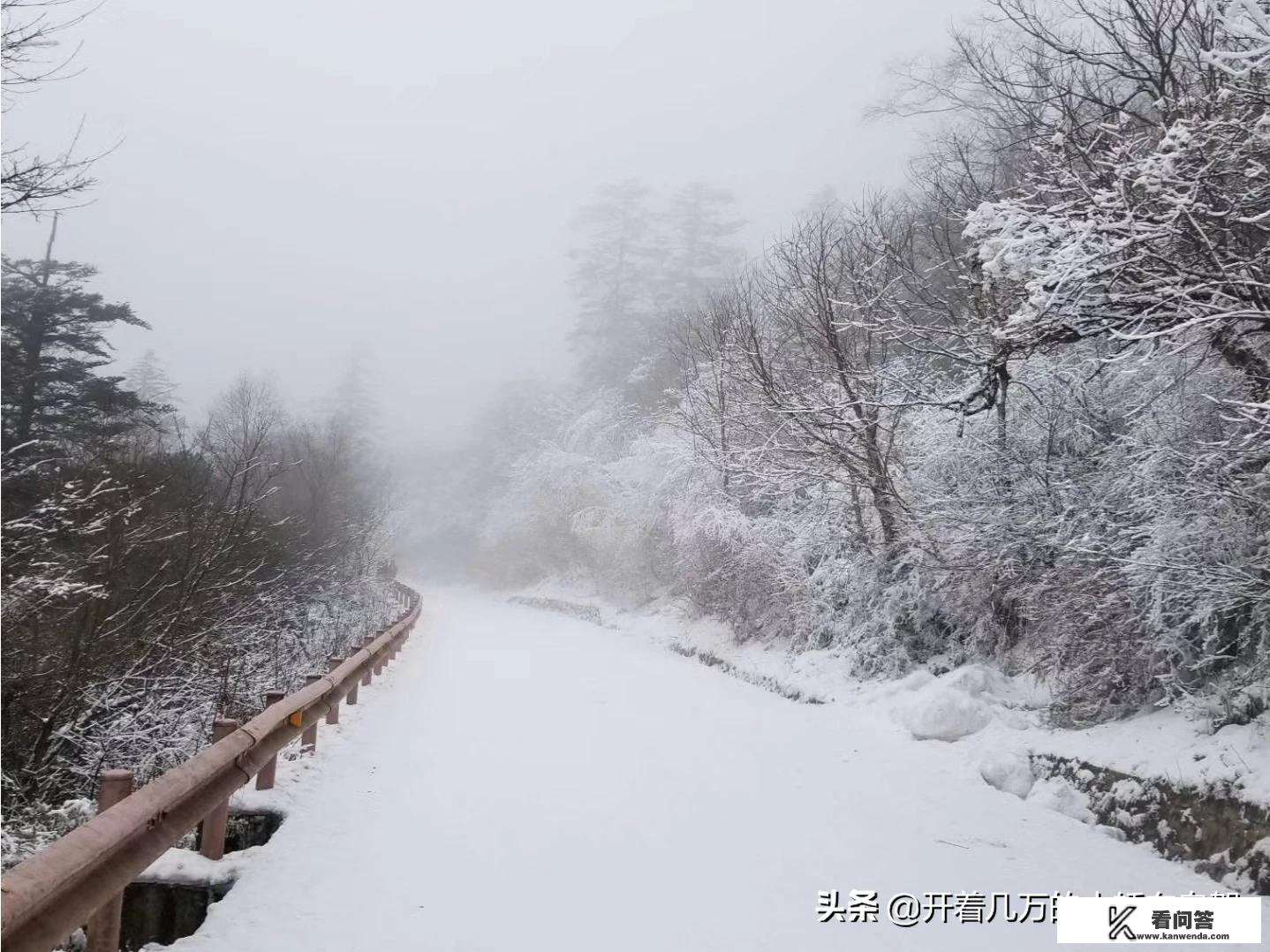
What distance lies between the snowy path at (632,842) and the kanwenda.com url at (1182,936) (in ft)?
1.74

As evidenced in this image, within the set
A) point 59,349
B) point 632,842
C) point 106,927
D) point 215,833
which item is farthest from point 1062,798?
point 59,349

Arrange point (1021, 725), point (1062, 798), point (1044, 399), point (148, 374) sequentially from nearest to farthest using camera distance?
point (1062, 798) < point (1021, 725) < point (1044, 399) < point (148, 374)

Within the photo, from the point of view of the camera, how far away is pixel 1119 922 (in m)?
4.56

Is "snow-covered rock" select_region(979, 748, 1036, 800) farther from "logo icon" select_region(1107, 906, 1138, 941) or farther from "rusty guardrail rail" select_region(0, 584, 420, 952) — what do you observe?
"rusty guardrail rail" select_region(0, 584, 420, 952)

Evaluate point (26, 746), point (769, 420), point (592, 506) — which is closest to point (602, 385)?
point (592, 506)

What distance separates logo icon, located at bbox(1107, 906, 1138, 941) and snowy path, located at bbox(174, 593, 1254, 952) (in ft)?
1.12

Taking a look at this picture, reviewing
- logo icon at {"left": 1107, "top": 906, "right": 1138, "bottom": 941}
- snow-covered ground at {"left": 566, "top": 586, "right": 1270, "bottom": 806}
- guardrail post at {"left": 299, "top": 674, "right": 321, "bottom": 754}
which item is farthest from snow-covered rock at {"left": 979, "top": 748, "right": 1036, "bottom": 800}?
guardrail post at {"left": 299, "top": 674, "right": 321, "bottom": 754}

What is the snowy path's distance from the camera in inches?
155

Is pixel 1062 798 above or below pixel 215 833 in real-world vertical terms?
below

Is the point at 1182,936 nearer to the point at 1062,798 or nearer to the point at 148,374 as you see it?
the point at 1062,798

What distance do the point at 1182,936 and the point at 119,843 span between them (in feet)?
17.2

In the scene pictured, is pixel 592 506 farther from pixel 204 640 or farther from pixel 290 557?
pixel 204 640

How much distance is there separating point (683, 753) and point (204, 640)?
18.5ft

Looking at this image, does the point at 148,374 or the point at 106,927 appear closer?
the point at 106,927
